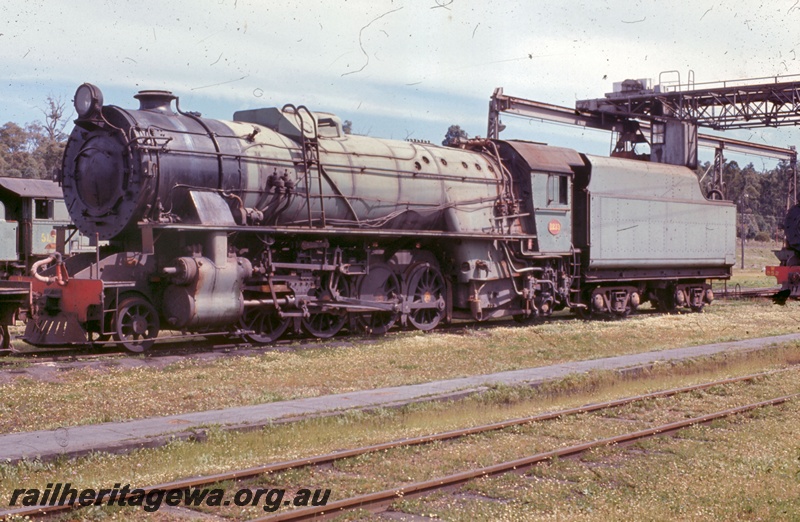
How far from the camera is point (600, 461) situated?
→ 8773 mm

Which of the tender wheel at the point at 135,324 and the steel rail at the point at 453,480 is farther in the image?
the tender wheel at the point at 135,324

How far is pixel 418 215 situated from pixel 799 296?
18508mm

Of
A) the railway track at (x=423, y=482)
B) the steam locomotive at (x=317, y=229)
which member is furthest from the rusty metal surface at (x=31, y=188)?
the railway track at (x=423, y=482)

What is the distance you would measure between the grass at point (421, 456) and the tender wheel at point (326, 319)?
6.10 m

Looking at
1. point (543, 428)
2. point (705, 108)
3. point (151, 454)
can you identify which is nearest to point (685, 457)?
point (543, 428)

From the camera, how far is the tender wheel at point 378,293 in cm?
1847

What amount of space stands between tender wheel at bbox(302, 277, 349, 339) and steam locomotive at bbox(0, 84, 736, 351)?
4 centimetres

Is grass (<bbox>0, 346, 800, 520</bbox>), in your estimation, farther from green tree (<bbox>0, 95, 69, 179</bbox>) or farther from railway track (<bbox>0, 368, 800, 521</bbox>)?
green tree (<bbox>0, 95, 69, 179</bbox>)

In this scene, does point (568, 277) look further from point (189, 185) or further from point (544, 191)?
point (189, 185)

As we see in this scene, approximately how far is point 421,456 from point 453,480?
1.01 meters

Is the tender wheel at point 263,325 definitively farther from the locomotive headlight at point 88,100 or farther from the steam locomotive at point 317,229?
the locomotive headlight at point 88,100

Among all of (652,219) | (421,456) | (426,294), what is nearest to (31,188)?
(426,294)

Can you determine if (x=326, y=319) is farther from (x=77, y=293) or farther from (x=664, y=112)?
(x=664, y=112)

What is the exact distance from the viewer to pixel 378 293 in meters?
18.7
